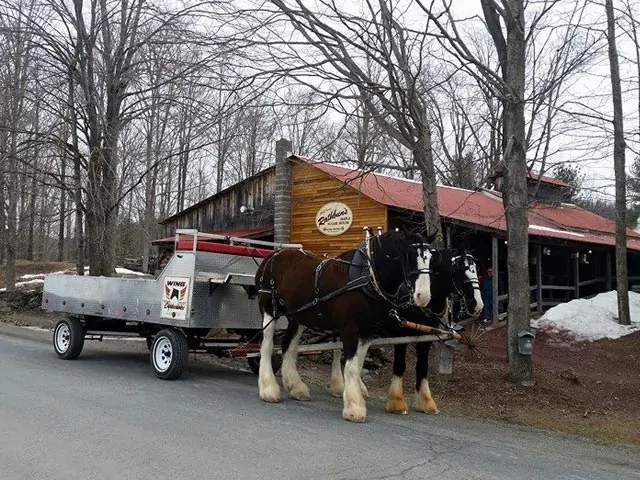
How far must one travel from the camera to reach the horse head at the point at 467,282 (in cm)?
708

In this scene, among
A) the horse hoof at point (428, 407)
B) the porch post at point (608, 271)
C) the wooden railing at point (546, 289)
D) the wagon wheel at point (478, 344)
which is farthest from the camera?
the porch post at point (608, 271)

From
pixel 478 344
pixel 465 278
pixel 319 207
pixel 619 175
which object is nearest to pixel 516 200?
pixel 465 278

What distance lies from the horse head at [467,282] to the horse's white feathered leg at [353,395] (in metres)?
1.39

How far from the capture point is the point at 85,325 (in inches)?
416

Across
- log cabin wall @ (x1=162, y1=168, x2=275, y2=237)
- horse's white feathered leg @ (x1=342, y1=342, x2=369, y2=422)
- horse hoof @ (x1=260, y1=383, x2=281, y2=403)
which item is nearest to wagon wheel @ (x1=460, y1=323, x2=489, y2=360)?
horse hoof @ (x1=260, y1=383, x2=281, y2=403)

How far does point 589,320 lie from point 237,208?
11.5 metres

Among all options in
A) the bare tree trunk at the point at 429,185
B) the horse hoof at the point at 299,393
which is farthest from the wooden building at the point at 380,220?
the horse hoof at the point at 299,393

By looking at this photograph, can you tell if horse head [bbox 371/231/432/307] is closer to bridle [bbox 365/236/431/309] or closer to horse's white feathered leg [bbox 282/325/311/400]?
bridle [bbox 365/236/431/309]

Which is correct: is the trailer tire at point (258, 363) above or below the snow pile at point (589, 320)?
below

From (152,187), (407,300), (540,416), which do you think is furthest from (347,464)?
(152,187)

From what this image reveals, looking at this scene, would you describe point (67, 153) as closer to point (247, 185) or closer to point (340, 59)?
point (247, 185)

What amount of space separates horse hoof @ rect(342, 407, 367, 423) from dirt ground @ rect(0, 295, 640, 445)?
3.03ft

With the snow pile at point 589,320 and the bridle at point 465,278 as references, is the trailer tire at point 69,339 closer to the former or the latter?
the bridle at point 465,278

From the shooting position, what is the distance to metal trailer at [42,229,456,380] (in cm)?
861
